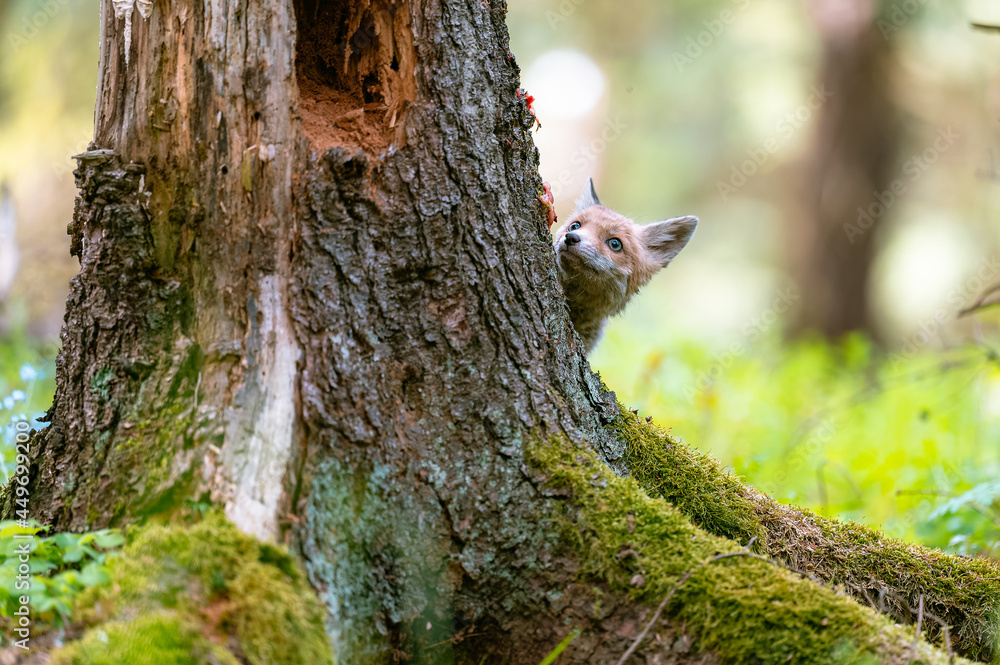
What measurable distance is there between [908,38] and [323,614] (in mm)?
12002

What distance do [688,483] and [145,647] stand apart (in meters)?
2.21

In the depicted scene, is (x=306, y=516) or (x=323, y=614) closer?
(x=323, y=614)

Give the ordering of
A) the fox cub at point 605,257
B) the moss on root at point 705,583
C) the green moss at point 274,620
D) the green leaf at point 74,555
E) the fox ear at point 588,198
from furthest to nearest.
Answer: the fox ear at point 588,198 → the fox cub at point 605,257 → the moss on root at point 705,583 → the green leaf at point 74,555 → the green moss at point 274,620

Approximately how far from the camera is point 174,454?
7.47 ft

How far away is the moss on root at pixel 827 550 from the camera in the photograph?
3.08 meters

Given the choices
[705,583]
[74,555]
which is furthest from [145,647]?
[705,583]

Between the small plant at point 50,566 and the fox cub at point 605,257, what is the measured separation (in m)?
3.05

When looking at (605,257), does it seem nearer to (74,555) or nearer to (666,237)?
(666,237)

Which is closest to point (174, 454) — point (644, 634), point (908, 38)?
point (644, 634)

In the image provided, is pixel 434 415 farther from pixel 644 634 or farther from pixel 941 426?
pixel 941 426

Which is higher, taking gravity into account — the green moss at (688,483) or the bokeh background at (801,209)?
the bokeh background at (801,209)

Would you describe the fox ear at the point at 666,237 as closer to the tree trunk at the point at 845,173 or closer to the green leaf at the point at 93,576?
the green leaf at the point at 93,576

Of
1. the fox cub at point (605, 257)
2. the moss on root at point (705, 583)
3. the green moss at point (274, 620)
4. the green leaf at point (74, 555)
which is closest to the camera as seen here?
the green moss at point (274, 620)

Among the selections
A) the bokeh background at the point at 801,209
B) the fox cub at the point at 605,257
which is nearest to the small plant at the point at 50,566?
the bokeh background at the point at 801,209
